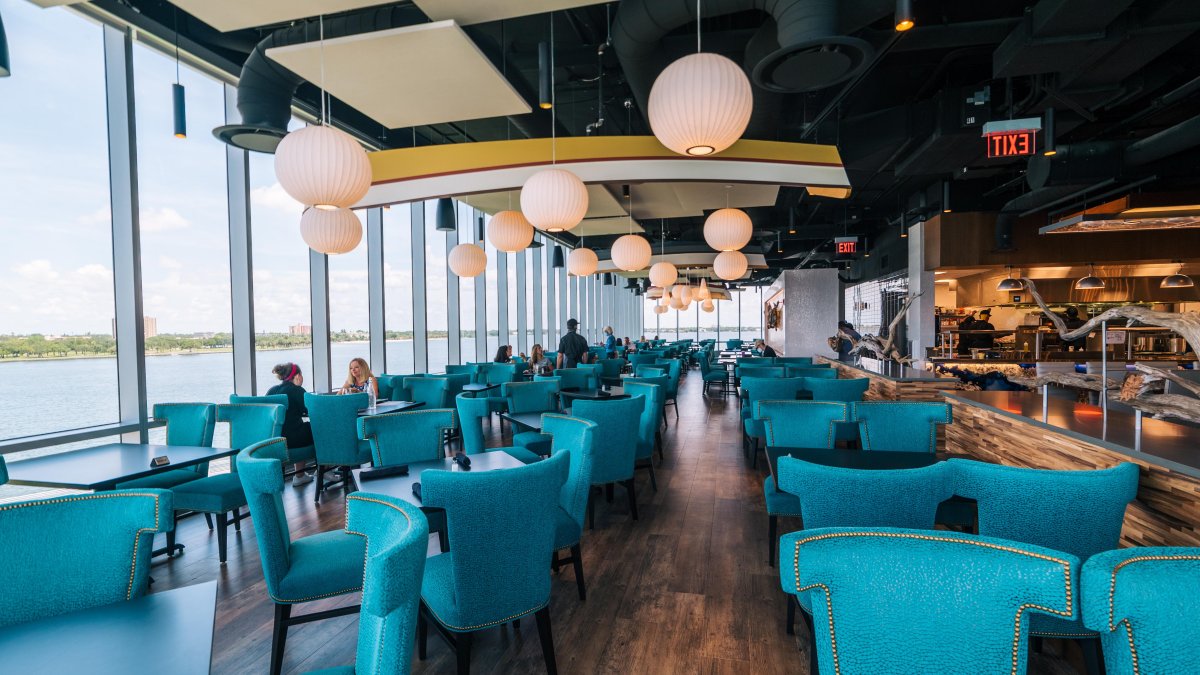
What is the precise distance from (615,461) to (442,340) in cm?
670

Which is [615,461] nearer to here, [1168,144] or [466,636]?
[466,636]

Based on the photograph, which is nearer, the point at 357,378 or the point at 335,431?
the point at 335,431

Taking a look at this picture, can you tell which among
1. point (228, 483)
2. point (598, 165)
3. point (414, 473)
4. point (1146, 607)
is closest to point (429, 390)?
point (228, 483)

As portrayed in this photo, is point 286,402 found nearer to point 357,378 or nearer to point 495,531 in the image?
point 357,378

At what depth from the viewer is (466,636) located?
2.05 metres

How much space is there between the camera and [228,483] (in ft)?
11.6

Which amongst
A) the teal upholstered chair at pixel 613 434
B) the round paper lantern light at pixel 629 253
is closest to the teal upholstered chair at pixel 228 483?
the teal upholstered chair at pixel 613 434

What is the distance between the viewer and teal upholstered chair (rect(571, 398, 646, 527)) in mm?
3781

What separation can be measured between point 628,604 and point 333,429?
2.96m

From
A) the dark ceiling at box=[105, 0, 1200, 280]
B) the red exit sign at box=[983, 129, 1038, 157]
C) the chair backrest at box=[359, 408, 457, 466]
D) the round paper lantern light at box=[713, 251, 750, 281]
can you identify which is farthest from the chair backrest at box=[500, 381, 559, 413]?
the red exit sign at box=[983, 129, 1038, 157]

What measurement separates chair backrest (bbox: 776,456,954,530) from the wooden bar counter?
0.98m

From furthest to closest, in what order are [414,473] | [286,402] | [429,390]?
[429,390], [286,402], [414,473]

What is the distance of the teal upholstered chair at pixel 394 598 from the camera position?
3.43ft

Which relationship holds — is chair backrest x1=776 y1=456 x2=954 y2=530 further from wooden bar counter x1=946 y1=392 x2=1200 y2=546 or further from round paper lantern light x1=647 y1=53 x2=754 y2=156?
round paper lantern light x1=647 y1=53 x2=754 y2=156
